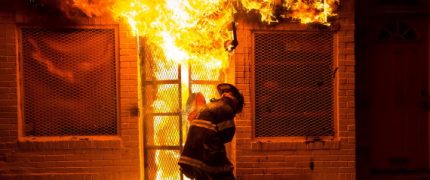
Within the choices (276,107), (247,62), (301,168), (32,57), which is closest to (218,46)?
(247,62)

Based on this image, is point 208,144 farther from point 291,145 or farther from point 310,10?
point 310,10

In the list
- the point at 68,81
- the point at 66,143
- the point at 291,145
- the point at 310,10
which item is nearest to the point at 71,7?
A: the point at 68,81

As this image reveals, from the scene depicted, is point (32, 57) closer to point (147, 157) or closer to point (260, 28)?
point (147, 157)

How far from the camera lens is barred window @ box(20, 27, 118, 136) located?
21.1 feet

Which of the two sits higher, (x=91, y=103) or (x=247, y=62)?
(x=247, y=62)

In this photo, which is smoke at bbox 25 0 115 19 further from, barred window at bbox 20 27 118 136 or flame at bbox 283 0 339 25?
flame at bbox 283 0 339 25

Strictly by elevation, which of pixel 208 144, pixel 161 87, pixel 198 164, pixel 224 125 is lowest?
pixel 198 164

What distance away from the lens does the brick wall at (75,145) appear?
248 inches

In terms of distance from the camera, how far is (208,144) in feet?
14.6

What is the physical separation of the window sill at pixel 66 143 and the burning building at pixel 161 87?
0.05 ft

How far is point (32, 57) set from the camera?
21.1 feet

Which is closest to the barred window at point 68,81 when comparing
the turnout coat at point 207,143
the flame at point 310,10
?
the turnout coat at point 207,143

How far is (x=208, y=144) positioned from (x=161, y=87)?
7.68 ft

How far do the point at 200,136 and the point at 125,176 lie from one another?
8.06 feet
